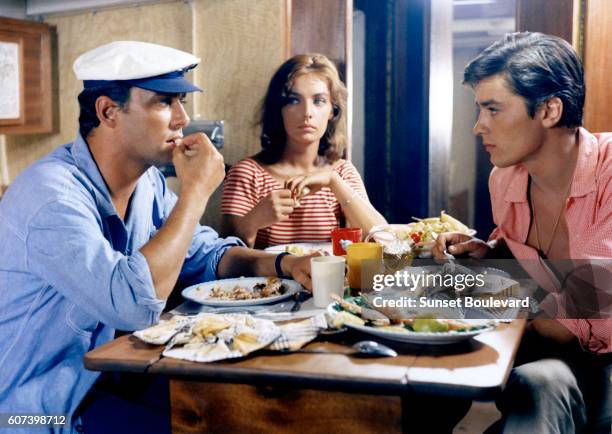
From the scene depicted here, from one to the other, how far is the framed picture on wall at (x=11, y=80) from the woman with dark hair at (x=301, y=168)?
→ 4.60ft

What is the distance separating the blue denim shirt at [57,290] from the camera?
149 cm

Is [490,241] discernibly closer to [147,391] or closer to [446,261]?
[446,261]

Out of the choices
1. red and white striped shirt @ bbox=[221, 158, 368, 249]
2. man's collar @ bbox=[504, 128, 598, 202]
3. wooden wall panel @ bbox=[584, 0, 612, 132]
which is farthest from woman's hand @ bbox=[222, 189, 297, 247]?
wooden wall panel @ bbox=[584, 0, 612, 132]

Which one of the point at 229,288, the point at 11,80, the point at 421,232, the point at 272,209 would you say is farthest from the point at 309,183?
the point at 11,80

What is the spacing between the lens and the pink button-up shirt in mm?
1719

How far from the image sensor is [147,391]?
1768 millimetres

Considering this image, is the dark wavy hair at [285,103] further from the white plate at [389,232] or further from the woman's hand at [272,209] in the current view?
the white plate at [389,232]

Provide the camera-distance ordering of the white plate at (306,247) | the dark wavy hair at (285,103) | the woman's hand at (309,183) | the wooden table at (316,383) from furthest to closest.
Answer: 1. the dark wavy hair at (285,103)
2. the woman's hand at (309,183)
3. the white plate at (306,247)
4. the wooden table at (316,383)

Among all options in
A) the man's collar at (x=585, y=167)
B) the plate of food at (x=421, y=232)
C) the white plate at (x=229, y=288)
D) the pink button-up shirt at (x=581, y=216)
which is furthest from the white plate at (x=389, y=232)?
the white plate at (x=229, y=288)

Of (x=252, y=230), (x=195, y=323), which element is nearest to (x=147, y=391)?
(x=195, y=323)

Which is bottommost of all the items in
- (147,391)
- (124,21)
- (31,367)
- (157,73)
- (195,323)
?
(147,391)

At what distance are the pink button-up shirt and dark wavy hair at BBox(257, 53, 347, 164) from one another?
1.14 m

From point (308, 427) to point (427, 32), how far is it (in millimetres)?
3177

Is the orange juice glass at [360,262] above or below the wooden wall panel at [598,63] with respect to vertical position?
below
